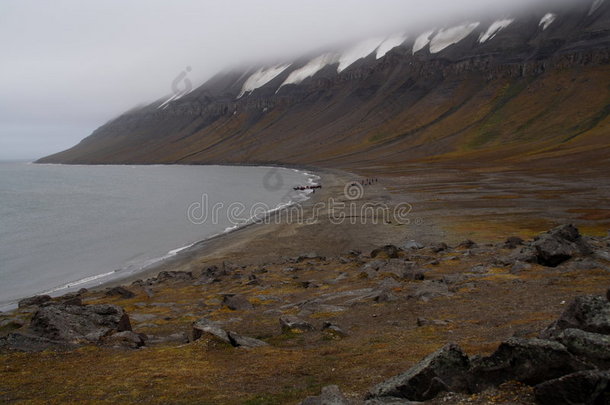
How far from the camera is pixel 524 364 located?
377 inches

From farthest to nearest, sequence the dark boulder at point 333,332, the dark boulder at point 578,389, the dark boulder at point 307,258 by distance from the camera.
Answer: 1. the dark boulder at point 307,258
2. the dark boulder at point 333,332
3. the dark boulder at point 578,389

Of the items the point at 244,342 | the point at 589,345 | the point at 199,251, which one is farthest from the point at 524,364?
the point at 199,251

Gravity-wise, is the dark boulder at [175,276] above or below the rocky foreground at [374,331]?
below

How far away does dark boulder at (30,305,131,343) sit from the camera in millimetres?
19156

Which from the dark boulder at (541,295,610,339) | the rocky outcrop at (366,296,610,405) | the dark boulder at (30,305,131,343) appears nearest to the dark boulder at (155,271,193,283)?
the dark boulder at (30,305,131,343)

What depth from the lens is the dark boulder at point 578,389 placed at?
8.00 meters

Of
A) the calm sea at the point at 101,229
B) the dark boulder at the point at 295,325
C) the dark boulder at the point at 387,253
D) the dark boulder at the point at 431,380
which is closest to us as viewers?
the dark boulder at the point at 431,380

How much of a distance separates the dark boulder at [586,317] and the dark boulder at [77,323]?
1713 cm

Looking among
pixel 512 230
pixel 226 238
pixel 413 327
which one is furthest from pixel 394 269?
pixel 226 238

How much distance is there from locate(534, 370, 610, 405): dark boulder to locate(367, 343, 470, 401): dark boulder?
6.46 feet

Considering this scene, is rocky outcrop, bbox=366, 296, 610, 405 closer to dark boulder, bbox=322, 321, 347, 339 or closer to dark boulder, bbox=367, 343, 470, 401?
dark boulder, bbox=367, 343, 470, 401

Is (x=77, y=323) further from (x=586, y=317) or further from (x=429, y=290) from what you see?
(x=586, y=317)

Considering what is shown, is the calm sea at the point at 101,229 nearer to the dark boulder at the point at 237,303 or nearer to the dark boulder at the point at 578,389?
the dark boulder at the point at 237,303

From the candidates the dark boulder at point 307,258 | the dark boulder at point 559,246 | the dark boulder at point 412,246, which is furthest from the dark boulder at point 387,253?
the dark boulder at point 559,246
